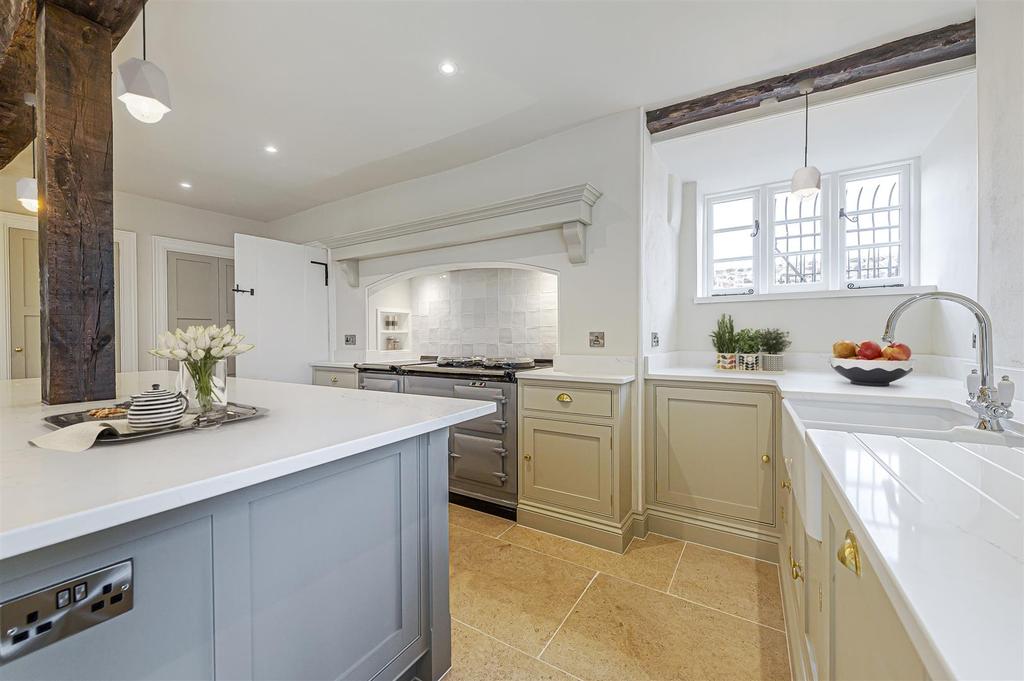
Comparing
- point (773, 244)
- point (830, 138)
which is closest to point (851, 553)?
point (830, 138)

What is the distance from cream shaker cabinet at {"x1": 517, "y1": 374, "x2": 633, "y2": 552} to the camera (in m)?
2.31

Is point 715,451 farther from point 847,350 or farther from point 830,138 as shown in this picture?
point 830,138

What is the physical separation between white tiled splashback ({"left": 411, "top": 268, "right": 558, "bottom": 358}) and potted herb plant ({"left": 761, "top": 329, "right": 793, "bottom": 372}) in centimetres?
141

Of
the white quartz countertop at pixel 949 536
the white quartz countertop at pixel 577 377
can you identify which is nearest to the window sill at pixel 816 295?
the white quartz countertop at pixel 577 377

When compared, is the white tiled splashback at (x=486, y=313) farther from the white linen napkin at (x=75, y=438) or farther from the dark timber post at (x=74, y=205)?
the white linen napkin at (x=75, y=438)

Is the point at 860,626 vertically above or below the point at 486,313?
below

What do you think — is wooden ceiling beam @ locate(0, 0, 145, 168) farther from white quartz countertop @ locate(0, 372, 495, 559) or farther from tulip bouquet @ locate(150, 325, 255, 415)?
white quartz countertop @ locate(0, 372, 495, 559)

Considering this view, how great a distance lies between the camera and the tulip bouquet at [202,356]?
124 centimetres

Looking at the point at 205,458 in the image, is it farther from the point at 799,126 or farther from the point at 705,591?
the point at 799,126

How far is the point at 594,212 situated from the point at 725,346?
1.27 meters

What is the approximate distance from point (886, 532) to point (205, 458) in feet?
3.68

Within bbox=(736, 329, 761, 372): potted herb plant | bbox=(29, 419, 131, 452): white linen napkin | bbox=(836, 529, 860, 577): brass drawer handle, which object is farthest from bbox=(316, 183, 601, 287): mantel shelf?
bbox=(29, 419, 131, 452): white linen napkin

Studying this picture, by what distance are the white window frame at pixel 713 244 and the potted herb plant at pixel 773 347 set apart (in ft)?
1.29

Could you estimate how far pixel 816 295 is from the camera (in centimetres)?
272
